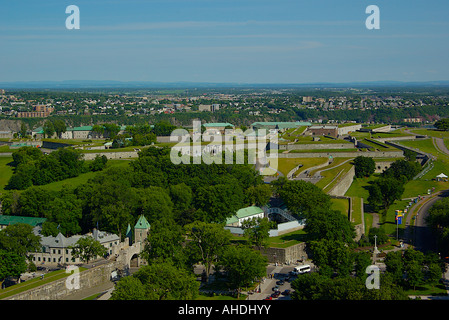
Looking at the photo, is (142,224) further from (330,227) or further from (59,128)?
(59,128)

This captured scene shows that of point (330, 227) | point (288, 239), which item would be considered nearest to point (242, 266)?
point (330, 227)

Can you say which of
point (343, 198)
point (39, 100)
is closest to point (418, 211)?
point (343, 198)

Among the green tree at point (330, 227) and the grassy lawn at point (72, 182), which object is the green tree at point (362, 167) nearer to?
the green tree at point (330, 227)

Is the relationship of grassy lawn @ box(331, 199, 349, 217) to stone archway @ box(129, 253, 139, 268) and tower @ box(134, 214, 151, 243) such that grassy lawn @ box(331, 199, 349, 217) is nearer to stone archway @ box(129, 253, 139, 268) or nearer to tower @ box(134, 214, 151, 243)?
tower @ box(134, 214, 151, 243)

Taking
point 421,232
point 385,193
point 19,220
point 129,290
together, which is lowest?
point 421,232
